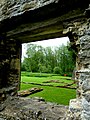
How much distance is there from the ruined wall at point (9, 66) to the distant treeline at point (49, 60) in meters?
19.9


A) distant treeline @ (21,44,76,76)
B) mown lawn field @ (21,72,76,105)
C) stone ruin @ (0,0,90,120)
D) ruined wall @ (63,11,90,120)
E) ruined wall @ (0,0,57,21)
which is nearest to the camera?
ruined wall @ (63,11,90,120)

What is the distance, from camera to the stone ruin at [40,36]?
6.22ft

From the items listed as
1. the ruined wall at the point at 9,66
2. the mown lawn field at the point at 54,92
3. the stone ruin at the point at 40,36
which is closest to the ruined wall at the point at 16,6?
the stone ruin at the point at 40,36

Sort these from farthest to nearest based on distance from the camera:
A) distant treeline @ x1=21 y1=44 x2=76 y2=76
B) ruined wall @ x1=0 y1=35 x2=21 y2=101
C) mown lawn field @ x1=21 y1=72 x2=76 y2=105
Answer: distant treeline @ x1=21 y1=44 x2=76 y2=76 < mown lawn field @ x1=21 y1=72 x2=76 y2=105 < ruined wall @ x1=0 y1=35 x2=21 y2=101

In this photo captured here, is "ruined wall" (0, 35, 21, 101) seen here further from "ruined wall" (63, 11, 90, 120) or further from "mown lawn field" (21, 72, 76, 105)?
"mown lawn field" (21, 72, 76, 105)

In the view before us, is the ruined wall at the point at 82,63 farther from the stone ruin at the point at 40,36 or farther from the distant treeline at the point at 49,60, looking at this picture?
the distant treeline at the point at 49,60

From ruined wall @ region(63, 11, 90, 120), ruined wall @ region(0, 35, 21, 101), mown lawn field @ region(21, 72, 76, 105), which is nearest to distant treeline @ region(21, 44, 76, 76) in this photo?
mown lawn field @ region(21, 72, 76, 105)

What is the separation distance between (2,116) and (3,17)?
68.6 inches

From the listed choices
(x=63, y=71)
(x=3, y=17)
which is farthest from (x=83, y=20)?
(x=63, y=71)

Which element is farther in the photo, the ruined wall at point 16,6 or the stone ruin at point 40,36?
the ruined wall at point 16,6

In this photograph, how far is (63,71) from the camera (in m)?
28.5

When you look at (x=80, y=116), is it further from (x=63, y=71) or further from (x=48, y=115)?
(x=63, y=71)

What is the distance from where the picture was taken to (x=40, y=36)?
116 inches

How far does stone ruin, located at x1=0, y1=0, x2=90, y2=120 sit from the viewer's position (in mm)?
1895
